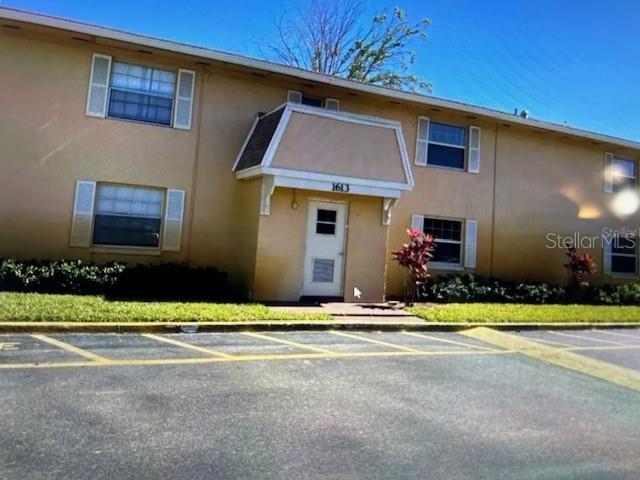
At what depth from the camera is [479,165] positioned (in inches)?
643

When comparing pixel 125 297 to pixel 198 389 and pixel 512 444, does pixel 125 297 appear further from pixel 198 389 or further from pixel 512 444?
pixel 512 444

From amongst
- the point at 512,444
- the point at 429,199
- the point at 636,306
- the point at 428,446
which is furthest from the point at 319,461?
the point at 636,306

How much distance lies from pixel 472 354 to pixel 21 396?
19.7 feet

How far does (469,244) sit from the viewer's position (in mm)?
16047

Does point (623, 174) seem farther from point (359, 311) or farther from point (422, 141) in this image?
point (359, 311)

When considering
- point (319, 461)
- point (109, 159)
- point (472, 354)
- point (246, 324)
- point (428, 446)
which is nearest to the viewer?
point (319, 461)

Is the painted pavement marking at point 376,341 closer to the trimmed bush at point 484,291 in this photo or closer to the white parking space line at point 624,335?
the white parking space line at point 624,335

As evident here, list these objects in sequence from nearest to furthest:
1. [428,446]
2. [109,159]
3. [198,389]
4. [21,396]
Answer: [428,446] → [21,396] → [198,389] → [109,159]

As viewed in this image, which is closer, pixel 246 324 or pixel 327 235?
pixel 246 324

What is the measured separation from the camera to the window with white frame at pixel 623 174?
19031 millimetres

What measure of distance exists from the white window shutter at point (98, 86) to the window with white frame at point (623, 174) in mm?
16844

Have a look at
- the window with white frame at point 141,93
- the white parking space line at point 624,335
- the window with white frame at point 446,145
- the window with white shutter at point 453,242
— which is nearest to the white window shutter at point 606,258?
the window with white shutter at point 453,242

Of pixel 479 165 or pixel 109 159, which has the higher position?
pixel 479 165

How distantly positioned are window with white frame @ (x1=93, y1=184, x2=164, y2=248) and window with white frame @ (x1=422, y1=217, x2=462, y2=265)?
768 centimetres
